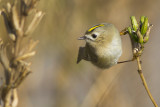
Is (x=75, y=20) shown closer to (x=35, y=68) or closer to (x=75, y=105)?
(x=35, y=68)

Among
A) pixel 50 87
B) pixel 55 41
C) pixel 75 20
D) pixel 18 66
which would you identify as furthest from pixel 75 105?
pixel 18 66

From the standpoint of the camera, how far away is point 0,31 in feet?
9.34

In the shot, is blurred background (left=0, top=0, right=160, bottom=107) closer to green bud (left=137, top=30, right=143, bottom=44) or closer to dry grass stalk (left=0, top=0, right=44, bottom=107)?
green bud (left=137, top=30, right=143, bottom=44)

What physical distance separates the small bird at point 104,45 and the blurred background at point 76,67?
1.39ft

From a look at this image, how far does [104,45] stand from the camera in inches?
107

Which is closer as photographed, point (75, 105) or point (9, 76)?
point (9, 76)

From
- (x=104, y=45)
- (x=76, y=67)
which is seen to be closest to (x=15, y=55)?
(x=104, y=45)

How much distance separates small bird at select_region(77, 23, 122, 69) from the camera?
8.55ft

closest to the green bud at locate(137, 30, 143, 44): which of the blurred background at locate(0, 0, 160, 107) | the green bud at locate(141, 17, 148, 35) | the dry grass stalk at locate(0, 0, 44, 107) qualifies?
the green bud at locate(141, 17, 148, 35)

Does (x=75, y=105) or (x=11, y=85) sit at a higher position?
(x=11, y=85)

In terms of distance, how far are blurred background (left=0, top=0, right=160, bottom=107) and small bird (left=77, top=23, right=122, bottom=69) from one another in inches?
16.6

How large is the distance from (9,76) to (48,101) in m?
3.07

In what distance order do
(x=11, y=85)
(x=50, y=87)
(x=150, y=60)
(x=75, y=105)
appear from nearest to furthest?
(x=11, y=85) → (x=75, y=105) → (x=50, y=87) → (x=150, y=60)

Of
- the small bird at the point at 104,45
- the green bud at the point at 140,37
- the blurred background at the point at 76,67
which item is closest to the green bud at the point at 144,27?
the green bud at the point at 140,37
